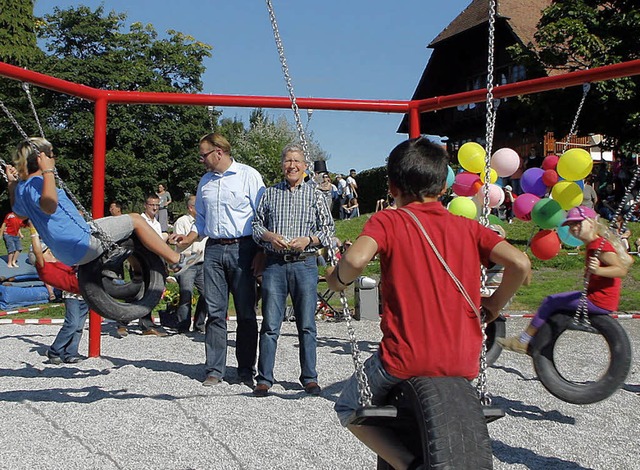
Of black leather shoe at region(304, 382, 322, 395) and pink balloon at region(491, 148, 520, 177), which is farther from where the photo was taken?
pink balloon at region(491, 148, 520, 177)

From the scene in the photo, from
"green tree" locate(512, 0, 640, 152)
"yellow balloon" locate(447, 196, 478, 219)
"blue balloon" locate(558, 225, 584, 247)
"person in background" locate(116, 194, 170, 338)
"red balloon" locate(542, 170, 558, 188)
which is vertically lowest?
"person in background" locate(116, 194, 170, 338)

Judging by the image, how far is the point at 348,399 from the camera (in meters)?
2.85

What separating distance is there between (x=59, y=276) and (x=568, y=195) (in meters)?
4.21

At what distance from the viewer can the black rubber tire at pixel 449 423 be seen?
226cm

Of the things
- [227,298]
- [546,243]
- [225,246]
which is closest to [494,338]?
[546,243]

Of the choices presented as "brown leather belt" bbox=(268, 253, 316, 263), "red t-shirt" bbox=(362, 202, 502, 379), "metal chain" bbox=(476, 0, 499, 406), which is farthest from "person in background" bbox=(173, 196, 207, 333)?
"red t-shirt" bbox=(362, 202, 502, 379)

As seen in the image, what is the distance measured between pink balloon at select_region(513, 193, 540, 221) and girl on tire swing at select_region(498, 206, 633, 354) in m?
1.17

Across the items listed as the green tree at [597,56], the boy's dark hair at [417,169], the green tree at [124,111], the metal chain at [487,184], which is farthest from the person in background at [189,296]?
the green tree at [124,111]

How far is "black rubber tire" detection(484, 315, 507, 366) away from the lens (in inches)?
239

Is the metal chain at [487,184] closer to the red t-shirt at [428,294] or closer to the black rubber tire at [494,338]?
the red t-shirt at [428,294]

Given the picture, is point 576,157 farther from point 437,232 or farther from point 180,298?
point 180,298

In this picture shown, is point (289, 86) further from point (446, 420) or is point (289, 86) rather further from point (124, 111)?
point (124, 111)

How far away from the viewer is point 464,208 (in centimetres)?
568

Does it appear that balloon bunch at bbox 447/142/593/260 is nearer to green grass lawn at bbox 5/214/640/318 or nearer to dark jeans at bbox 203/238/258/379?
dark jeans at bbox 203/238/258/379
